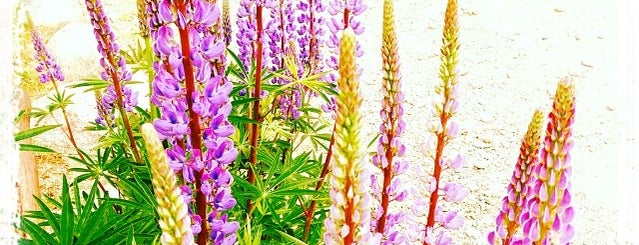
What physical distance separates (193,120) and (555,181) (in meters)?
0.85

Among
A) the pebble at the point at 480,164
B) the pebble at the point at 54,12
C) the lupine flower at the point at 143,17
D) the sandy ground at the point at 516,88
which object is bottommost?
the pebble at the point at 480,164

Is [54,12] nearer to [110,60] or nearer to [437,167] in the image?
[110,60]

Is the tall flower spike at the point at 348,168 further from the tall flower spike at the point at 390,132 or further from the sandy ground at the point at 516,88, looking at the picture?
the sandy ground at the point at 516,88

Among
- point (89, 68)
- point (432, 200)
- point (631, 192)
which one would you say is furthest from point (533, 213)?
point (89, 68)

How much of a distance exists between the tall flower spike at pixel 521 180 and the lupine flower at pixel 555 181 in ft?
0.52

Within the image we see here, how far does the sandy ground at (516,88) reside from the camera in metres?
5.21

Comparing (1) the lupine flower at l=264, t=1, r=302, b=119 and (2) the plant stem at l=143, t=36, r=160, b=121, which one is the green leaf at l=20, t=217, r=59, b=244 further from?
(1) the lupine flower at l=264, t=1, r=302, b=119

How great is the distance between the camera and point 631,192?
525 centimetres

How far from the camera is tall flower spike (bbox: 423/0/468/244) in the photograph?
1.57 metres

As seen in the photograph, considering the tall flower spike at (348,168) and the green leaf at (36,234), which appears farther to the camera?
the green leaf at (36,234)

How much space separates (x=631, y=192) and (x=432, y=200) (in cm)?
414

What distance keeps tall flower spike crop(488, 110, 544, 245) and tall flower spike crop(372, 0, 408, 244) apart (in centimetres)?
34

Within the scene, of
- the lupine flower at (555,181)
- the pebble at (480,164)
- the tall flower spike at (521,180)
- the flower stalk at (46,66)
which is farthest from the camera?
the pebble at (480,164)

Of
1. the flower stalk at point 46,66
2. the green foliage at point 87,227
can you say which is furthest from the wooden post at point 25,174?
the green foliage at point 87,227
